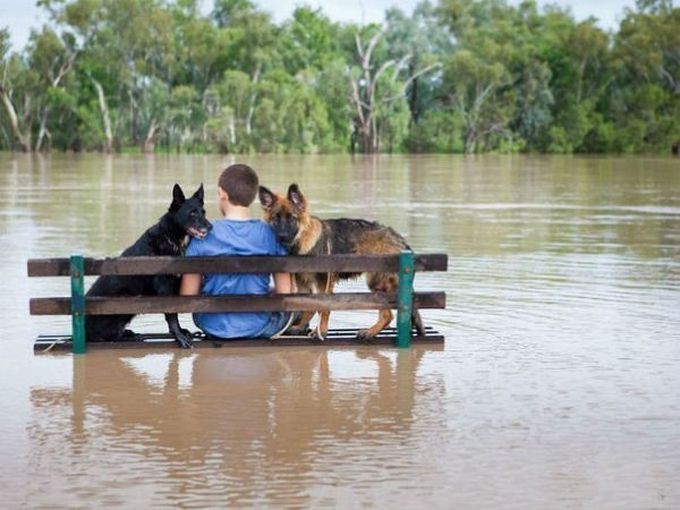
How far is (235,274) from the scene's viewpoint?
940 cm

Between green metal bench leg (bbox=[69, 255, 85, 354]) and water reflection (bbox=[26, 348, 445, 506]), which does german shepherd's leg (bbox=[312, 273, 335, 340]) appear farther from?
green metal bench leg (bbox=[69, 255, 85, 354])

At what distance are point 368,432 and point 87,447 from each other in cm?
152

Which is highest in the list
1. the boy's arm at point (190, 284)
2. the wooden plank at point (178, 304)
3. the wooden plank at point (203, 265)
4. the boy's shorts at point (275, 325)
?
the wooden plank at point (203, 265)

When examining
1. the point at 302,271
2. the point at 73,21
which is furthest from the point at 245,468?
the point at 73,21

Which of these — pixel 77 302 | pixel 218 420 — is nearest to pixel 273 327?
pixel 77 302

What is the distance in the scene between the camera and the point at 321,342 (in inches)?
379

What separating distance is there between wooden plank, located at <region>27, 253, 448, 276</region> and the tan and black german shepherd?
8.4 inches

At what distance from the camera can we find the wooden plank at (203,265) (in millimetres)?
9156

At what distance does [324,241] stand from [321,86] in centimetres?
9298

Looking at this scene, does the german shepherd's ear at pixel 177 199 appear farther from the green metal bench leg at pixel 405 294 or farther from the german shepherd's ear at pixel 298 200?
the green metal bench leg at pixel 405 294

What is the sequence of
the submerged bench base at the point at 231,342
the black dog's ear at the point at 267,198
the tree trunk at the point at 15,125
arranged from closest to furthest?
the black dog's ear at the point at 267,198 → the submerged bench base at the point at 231,342 → the tree trunk at the point at 15,125

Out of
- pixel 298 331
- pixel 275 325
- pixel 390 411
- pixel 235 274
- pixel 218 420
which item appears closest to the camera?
pixel 218 420

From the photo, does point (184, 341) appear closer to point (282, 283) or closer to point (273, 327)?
point (273, 327)

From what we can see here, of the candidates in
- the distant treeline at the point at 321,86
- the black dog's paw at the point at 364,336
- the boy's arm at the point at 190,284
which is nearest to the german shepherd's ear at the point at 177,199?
the boy's arm at the point at 190,284
